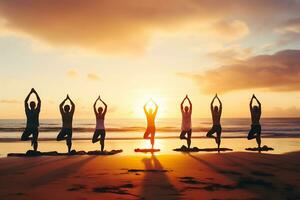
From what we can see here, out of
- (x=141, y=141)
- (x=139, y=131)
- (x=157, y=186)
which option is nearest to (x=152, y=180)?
(x=157, y=186)

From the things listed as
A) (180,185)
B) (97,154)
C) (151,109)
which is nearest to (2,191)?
(180,185)

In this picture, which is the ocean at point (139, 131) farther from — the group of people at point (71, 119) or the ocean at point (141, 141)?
the group of people at point (71, 119)

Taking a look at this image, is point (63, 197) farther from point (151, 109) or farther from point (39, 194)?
point (151, 109)

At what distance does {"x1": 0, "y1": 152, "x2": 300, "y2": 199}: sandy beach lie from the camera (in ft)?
29.2

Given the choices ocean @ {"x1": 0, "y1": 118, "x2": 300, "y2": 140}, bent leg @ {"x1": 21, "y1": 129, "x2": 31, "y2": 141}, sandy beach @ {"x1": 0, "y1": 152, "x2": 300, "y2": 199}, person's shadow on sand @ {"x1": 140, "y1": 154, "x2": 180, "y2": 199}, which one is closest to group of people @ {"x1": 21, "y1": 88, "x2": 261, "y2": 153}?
bent leg @ {"x1": 21, "y1": 129, "x2": 31, "y2": 141}

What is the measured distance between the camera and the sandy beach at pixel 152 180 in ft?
29.2

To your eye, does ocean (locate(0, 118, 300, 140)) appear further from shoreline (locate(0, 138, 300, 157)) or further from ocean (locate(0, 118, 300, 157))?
shoreline (locate(0, 138, 300, 157))

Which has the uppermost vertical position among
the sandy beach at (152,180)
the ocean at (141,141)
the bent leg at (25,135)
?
the bent leg at (25,135)

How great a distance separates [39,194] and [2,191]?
93 centimetres

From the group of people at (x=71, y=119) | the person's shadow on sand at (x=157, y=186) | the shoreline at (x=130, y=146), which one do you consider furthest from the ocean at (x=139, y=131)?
the person's shadow on sand at (x=157, y=186)

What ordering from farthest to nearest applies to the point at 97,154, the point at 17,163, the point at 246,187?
1. the point at 97,154
2. the point at 17,163
3. the point at 246,187

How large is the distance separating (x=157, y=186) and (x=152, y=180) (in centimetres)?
85

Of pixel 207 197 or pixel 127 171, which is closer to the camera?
pixel 207 197

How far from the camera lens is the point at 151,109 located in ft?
67.8
